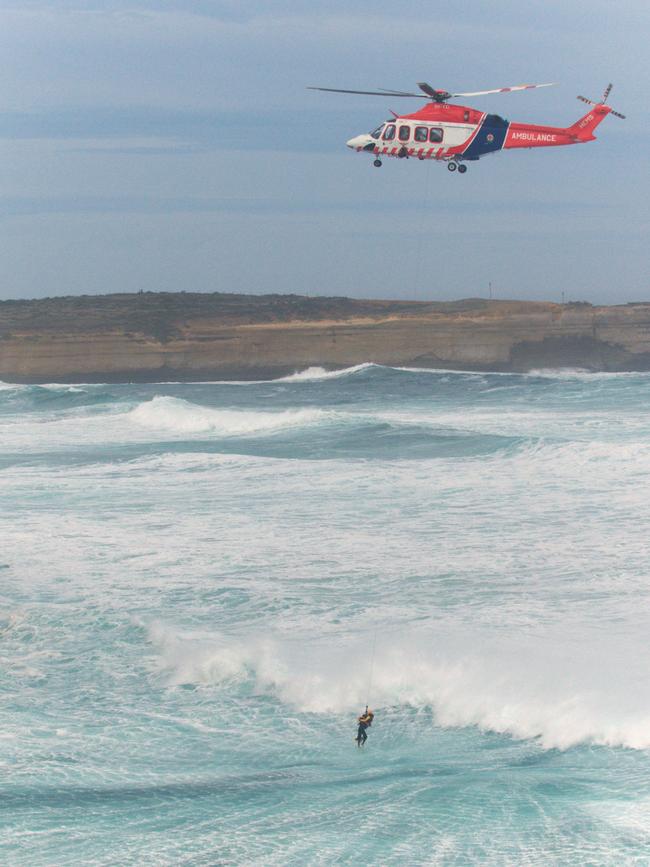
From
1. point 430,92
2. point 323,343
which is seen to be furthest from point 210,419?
point 323,343

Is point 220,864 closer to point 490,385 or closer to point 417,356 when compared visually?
point 490,385

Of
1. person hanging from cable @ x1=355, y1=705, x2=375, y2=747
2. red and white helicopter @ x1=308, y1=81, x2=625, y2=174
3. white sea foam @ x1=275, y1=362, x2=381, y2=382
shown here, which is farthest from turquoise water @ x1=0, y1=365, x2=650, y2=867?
white sea foam @ x1=275, y1=362, x2=381, y2=382

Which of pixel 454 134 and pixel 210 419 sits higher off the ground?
pixel 454 134

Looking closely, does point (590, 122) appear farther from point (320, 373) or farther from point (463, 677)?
point (320, 373)

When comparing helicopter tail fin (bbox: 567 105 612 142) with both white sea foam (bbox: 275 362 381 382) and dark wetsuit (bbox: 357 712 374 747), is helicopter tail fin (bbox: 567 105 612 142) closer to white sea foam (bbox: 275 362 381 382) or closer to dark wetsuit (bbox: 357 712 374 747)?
dark wetsuit (bbox: 357 712 374 747)

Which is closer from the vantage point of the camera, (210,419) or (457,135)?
(457,135)

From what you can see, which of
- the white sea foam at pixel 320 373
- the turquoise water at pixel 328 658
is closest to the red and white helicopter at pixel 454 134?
the turquoise water at pixel 328 658

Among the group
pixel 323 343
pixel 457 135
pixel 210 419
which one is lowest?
pixel 210 419

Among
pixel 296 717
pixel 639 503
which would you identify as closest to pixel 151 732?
pixel 296 717
